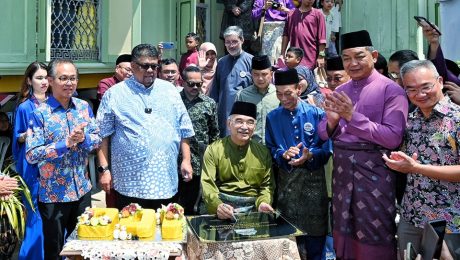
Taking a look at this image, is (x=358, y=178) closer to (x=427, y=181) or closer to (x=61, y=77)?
(x=427, y=181)

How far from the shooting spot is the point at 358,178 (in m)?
3.65

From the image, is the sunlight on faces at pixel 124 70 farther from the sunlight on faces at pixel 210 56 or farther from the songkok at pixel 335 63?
the songkok at pixel 335 63

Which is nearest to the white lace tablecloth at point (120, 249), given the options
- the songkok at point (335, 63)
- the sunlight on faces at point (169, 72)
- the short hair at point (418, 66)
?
the short hair at point (418, 66)

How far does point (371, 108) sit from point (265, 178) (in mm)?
973

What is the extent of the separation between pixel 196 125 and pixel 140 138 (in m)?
0.96

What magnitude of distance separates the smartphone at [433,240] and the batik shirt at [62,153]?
2482mm

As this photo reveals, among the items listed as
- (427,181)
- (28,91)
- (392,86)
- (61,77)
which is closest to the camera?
(427,181)

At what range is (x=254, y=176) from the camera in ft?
13.2

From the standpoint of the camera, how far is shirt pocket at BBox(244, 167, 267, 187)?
4031 millimetres

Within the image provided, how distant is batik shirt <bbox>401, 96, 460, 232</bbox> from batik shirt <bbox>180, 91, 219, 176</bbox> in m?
2.07

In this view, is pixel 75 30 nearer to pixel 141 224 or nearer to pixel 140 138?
pixel 140 138

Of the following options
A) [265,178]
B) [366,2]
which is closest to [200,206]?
[265,178]

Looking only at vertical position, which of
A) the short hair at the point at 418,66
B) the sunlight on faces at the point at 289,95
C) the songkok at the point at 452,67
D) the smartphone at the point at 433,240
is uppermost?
the songkok at the point at 452,67

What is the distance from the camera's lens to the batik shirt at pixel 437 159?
3234mm
